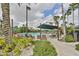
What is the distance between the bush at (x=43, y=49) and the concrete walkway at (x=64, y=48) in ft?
0.14

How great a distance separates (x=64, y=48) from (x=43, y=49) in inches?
8.5

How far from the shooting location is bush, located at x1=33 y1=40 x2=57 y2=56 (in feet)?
11.4

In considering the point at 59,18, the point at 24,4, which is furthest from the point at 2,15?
the point at 59,18

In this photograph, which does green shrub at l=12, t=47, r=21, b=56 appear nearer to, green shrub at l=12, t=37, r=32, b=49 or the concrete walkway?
green shrub at l=12, t=37, r=32, b=49

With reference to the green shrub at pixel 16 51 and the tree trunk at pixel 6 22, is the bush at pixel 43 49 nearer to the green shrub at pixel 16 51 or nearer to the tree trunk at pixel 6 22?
the green shrub at pixel 16 51

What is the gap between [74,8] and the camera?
137 inches

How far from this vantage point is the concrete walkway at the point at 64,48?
347 cm

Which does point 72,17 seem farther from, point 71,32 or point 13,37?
point 13,37

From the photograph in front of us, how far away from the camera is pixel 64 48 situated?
3486 millimetres

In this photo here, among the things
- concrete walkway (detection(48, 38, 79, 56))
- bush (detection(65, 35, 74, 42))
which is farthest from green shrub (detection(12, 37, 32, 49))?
bush (detection(65, 35, 74, 42))

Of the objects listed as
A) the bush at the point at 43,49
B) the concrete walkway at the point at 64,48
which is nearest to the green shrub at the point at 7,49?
the bush at the point at 43,49

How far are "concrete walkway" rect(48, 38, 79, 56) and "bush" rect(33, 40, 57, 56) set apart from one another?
0.04 metres

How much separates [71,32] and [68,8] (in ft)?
0.81

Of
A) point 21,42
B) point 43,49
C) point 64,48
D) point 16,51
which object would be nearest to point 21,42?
point 21,42
